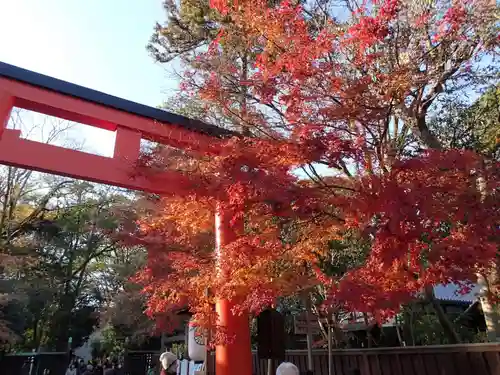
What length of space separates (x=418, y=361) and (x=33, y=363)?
2047 centimetres

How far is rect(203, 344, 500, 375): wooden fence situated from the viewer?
17.8 ft

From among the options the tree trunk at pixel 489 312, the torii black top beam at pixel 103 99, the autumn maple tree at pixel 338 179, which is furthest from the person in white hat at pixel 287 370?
the torii black top beam at pixel 103 99

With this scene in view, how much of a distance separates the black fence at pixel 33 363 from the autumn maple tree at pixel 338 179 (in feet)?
49.0

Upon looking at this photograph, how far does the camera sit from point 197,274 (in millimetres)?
7359

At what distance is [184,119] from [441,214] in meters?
5.48

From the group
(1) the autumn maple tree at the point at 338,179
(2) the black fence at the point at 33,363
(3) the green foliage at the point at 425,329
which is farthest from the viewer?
(2) the black fence at the point at 33,363

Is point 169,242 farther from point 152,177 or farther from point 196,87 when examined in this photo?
Result: point 196,87

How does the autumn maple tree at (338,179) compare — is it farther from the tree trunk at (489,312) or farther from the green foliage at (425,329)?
the green foliage at (425,329)

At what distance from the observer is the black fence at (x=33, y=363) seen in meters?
18.3

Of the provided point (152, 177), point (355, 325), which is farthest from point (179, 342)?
point (152, 177)

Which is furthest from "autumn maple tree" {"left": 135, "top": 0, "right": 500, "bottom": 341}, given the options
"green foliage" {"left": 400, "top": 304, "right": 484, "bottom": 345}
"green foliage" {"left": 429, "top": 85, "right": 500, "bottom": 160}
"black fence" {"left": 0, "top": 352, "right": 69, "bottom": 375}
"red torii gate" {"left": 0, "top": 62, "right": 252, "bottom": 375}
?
"black fence" {"left": 0, "top": 352, "right": 69, "bottom": 375}

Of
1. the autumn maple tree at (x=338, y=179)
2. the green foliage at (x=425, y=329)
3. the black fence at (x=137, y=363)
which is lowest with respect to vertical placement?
the black fence at (x=137, y=363)

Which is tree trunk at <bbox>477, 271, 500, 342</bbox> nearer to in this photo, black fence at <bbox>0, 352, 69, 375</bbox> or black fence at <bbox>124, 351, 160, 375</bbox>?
black fence at <bbox>124, 351, 160, 375</bbox>

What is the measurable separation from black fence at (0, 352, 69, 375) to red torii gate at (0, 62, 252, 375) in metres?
16.2
